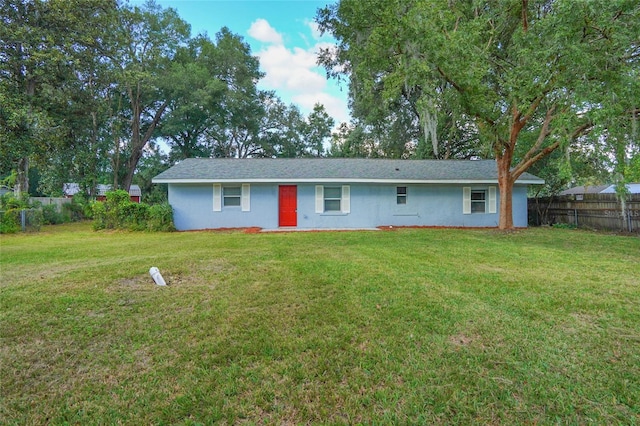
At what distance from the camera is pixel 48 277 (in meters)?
4.69

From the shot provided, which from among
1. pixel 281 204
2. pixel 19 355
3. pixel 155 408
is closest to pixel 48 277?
pixel 19 355

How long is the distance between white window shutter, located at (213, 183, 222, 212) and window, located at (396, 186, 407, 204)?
7.19 metres

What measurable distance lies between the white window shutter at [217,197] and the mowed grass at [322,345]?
7.07 metres

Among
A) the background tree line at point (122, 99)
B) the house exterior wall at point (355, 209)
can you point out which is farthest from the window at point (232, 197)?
the background tree line at point (122, 99)

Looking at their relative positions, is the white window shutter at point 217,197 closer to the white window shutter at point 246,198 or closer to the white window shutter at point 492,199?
the white window shutter at point 246,198

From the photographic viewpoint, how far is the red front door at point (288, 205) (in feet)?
40.7

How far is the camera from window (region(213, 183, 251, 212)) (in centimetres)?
1219

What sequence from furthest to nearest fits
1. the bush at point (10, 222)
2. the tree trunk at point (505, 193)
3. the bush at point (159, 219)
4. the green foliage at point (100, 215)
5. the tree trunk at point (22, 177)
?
the tree trunk at point (22, 177) → the green foliage at point (100, 215) → the bush at point (159, 219) → the bush at point (10, 222) → the tree trunk at point (505, 193)

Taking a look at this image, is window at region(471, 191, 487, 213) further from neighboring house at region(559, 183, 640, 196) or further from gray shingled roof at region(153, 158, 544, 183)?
neighboring house at region(559, 183, 640, 196)

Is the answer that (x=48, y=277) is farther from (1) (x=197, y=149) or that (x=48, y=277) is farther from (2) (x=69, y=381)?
(1) (x=197, y=149)

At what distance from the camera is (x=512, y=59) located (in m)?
10.2

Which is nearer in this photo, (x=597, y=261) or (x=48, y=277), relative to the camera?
(x=48, y=277)

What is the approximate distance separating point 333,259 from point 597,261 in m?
4.85

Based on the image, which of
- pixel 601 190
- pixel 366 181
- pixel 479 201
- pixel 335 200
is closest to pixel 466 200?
pixel 479 201
